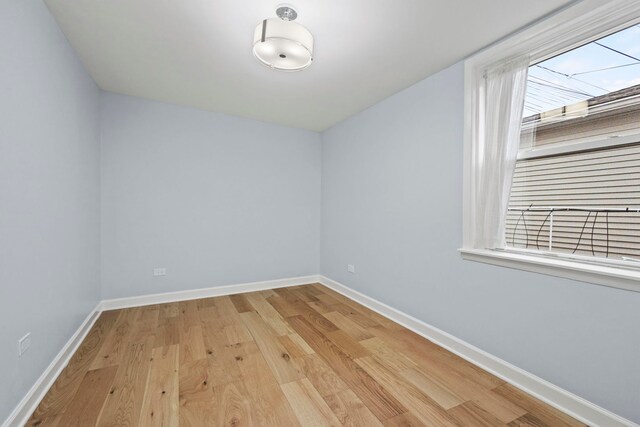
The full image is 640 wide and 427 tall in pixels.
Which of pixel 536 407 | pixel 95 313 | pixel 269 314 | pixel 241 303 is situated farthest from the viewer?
pixel 241 303

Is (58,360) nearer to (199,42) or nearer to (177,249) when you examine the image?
(177,249)

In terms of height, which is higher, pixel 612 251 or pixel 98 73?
Result: pixel 98 73

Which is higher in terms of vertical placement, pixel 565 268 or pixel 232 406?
pixel 565 268

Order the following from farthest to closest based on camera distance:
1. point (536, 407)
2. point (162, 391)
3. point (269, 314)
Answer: point (269, 314) < point (162, 391) < point (536, 407)

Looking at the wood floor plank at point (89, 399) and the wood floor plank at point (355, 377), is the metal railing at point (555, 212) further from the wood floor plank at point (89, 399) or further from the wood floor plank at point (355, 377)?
A: the wood floor plank at point (89, 399)

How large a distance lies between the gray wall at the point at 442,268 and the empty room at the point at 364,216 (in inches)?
0.6

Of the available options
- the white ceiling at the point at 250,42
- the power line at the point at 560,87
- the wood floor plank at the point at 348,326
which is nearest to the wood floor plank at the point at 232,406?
the wood floor plank at the point at 348,326

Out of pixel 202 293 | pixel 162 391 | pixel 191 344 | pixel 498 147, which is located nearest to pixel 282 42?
pixel 498 147

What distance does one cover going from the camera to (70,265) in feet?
6.95

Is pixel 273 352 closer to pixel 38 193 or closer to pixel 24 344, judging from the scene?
pixel 24 344

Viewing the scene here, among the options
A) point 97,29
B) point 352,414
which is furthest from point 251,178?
point 352,414

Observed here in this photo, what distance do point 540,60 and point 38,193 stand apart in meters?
3.44

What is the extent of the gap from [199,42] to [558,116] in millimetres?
2642

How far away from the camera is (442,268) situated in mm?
2354
